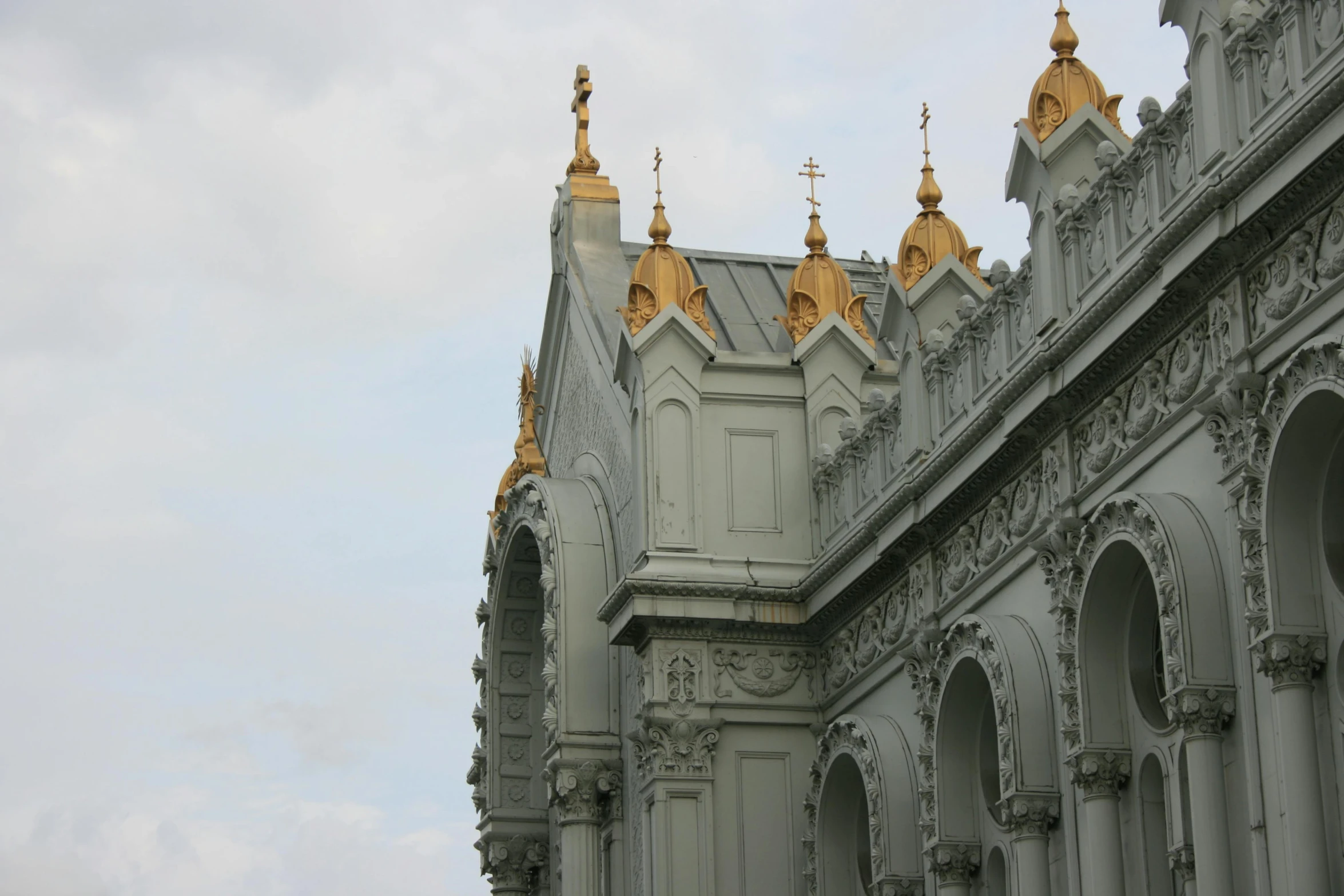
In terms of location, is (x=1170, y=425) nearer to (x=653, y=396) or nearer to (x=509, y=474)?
(x=653, y=396)

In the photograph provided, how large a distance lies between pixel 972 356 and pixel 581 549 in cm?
869

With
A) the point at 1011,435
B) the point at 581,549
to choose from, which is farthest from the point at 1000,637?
the point at 581,549

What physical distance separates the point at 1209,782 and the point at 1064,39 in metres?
7.94

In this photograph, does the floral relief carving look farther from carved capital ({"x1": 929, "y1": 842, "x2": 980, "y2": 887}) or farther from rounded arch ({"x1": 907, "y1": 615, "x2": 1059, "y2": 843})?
carved capital ({"x1": 929, "y1": 842, "x2": 980, "y2": 887})

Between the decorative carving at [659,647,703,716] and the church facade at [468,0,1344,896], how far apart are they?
4 cm

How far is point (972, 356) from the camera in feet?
70.7

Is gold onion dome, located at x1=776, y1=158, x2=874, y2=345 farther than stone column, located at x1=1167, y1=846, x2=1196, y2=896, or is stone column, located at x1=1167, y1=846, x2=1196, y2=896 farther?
gold onion dome, located at x1=776, y1=158, x2=874, y2=345

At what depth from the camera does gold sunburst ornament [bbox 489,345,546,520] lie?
3338cm

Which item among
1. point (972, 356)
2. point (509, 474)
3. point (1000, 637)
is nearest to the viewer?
point (1000, 637)

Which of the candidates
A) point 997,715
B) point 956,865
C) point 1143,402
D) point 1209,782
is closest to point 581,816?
point 956,865

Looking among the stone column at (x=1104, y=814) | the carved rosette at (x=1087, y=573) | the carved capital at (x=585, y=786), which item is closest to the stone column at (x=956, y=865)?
the carved rosette at (x=1087, y=573)

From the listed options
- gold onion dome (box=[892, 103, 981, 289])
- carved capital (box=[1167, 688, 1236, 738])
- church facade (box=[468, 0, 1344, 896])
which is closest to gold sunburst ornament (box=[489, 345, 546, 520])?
church facade (box=[468, 0, 1344, 896])

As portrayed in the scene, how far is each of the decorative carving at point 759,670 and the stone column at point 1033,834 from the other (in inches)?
266

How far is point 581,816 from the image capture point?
2808 cm
